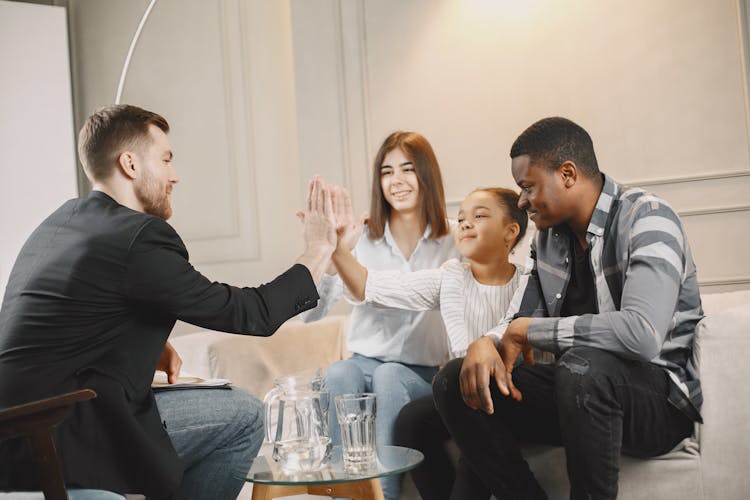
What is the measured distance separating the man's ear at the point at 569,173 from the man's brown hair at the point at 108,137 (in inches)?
39.1

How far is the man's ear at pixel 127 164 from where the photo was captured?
1.88 metres

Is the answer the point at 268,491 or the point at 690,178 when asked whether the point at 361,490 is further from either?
the point at 690,178

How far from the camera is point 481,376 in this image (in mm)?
1819

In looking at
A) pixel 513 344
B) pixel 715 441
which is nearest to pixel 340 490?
pixel 513 344

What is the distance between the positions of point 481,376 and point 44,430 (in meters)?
0.91

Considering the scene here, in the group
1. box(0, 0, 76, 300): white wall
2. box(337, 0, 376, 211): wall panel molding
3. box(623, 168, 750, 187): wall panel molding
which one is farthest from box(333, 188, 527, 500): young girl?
box(0, 0, 76, 300): white wall

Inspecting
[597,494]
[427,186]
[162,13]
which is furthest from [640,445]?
[162,13]

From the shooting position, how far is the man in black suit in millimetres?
1594

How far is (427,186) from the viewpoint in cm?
272

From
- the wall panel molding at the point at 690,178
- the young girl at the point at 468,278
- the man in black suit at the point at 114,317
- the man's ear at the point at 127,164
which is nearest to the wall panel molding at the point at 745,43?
the wall panel molding at the point at 690,178

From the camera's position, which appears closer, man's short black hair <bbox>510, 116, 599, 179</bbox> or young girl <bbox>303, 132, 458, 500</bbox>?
man's short black hair <bbox>510, 116, 599, 179</bbox>

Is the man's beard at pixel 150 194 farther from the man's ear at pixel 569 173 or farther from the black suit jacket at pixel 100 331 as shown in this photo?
the man's ear at pixel 569 173

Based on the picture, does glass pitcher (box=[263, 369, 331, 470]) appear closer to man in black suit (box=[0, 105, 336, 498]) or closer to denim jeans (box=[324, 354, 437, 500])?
man in black suit (box=[0, 105, 336, 498])

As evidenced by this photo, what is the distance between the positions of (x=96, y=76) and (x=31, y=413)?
3381mm
